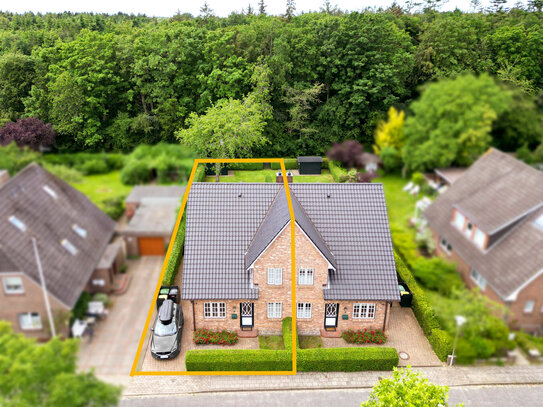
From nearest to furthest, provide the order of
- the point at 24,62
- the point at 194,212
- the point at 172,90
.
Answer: the point at 24,62 → the point at 172,90 → the point at 194,212

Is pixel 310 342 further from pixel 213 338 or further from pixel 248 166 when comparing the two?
pixel 248 166

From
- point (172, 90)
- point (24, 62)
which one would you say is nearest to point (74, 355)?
point (24, 62)

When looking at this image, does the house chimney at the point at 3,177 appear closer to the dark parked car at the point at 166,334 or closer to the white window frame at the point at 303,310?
the dark parked car at the point at 166,334

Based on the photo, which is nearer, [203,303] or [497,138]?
[497,138]

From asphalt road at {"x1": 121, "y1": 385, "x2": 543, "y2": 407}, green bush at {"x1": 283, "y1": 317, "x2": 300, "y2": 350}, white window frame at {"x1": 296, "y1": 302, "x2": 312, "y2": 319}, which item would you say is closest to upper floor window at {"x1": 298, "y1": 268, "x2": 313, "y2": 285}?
white window frame at {"x1": 296, "y1": 302, "x2": 312, "y2": 319}

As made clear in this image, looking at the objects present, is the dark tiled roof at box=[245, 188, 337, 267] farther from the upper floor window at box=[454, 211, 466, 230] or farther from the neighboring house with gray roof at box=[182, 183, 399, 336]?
the upper floor window at box=[454, 211, 466, 230]

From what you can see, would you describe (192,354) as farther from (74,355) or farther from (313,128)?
(74,355)
